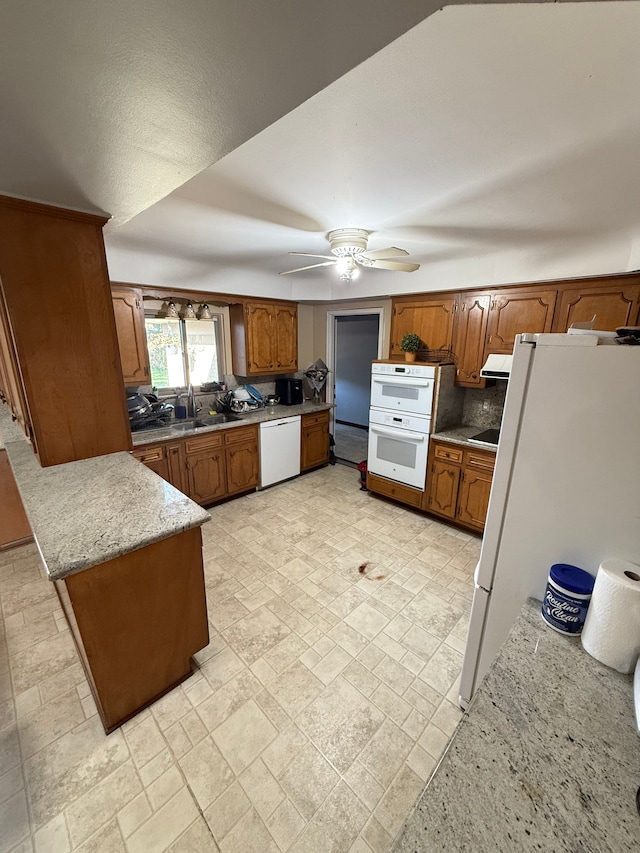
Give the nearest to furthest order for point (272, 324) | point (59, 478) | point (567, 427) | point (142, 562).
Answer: point (567, 427)
point (142, 562)
point (59, 478)
point (272, 324)

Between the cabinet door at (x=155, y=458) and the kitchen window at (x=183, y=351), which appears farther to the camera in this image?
the kitchen window at (x=183, y=351)

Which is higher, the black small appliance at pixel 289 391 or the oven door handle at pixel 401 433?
the black small appliance at pixel 289 391

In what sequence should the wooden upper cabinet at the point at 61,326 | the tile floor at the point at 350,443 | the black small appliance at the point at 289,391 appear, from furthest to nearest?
the tile floor at the point at 350,443
the black small appliance at the point at 289,391
the wooden upper cabinet at the point at 61,326

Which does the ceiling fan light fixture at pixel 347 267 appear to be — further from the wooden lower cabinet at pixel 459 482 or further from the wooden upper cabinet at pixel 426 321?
the wooden lower cabinet at pixel 459 482

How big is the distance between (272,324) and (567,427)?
3371 millimetres

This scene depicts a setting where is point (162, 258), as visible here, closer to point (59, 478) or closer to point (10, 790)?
point (59, 478)

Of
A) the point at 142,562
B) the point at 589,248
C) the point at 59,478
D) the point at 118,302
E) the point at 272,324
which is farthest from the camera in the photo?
the point at 272,324

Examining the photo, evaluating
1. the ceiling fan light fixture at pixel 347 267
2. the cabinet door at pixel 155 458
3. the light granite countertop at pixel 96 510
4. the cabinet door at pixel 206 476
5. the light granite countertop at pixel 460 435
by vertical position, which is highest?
the ceiling fan light fixture at pixel 347 267

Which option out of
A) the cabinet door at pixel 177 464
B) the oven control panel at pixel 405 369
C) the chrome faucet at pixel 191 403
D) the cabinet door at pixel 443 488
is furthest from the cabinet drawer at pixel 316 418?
the cabinet door at pixel 443 488

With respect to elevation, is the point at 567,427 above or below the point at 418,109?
below

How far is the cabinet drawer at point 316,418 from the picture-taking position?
412 cm

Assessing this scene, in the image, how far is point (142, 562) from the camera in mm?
1432

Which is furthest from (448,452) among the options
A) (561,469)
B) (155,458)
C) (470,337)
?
(155,458)

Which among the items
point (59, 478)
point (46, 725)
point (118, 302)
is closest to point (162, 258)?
point (118, 302)
